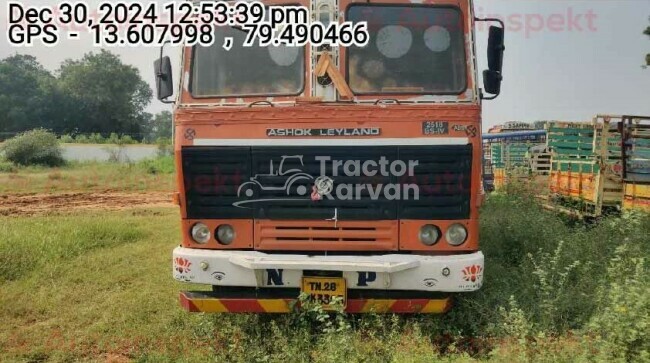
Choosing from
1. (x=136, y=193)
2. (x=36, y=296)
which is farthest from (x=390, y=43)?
(x=136, y=193)

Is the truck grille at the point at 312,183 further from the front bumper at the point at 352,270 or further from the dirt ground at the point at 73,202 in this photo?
the dirt ground at the point at 73,202

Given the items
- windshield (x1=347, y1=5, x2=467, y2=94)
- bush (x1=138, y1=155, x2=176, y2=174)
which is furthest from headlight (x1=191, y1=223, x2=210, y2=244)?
bush (x1=138, y1=155, x2=176, y2=174)

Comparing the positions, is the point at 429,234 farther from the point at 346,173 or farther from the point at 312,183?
the point at 312,183

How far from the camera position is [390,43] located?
408 cm

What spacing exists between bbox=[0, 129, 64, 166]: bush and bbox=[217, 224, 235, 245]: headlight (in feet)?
87.7

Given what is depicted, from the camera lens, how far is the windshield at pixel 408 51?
401 cm

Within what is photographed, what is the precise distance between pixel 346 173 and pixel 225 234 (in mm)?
1025

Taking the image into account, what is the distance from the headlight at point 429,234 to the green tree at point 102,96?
167 feet

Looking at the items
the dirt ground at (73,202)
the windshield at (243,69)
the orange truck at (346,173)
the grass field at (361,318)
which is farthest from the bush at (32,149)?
the orange truck at (346,173)

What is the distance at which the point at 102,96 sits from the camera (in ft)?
166

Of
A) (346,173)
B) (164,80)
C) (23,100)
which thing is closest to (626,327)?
(346,173)

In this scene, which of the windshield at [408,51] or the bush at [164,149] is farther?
the bush at [164,149]

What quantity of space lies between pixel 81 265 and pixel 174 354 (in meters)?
3.47

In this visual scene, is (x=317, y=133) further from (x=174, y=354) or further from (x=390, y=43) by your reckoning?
(x=174, y=354)
